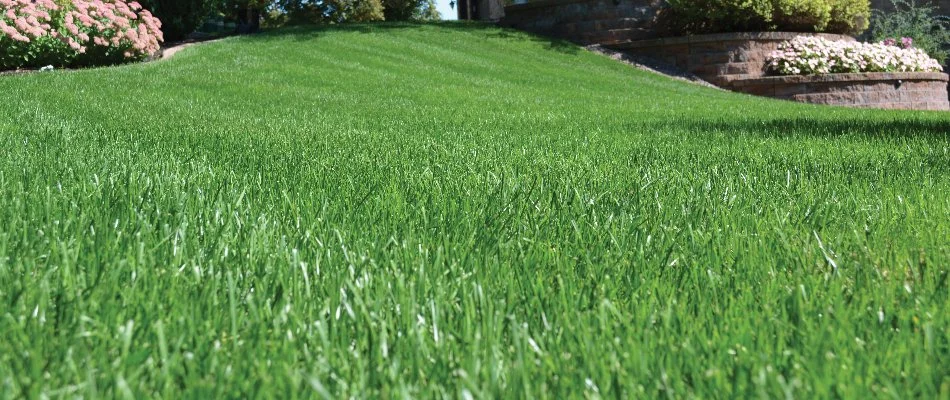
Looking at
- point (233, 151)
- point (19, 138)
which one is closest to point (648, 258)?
point (233, 151)

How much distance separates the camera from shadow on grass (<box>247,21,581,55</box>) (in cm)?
1943

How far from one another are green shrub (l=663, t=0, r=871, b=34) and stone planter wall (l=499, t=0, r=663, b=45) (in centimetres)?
55

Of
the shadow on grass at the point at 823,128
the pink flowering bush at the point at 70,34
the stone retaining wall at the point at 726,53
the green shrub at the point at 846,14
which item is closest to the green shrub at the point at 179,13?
the pink flowering bush at the point at 70,34

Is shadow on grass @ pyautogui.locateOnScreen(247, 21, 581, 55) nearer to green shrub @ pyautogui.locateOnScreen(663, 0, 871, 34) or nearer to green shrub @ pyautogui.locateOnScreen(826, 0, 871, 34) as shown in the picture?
green shrub @ pyautogui.locateOnScreen(663, 0, 871, 34)

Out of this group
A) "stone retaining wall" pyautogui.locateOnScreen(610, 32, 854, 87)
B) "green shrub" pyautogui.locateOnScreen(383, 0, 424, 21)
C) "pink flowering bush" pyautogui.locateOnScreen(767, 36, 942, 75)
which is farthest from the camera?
"green shrub" pyautogui.locateOnScreen(383, 0, 424, 21)

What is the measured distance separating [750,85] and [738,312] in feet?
58.9

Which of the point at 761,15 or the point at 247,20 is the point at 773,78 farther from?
the point at 247,20

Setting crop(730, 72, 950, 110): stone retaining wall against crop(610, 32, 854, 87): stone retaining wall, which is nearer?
crop(730, 72, 950, 110): stone retaining wall

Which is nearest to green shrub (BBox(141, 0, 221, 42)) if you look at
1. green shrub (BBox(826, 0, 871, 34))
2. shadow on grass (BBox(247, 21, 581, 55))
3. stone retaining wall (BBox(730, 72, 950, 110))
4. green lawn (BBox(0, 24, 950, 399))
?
shadow on grass (BBox(247, 21, 581, 55))

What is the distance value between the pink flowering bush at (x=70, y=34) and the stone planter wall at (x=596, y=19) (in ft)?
31.9

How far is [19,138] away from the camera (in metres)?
5.07

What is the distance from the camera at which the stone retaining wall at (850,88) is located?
1789 centimetres

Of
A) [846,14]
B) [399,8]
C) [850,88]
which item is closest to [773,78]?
[850,88]

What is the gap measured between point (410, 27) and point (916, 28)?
42.9ft
